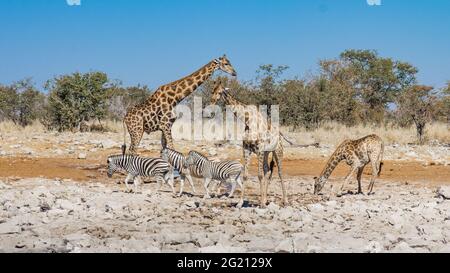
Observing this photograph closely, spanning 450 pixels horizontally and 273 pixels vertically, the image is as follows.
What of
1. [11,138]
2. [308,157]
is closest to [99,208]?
[308,157]

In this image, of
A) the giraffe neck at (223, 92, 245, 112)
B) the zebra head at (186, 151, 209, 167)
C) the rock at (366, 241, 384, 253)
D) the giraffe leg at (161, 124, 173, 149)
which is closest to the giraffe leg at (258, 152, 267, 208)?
the giraffe neck at (223, 92, 245, 112)

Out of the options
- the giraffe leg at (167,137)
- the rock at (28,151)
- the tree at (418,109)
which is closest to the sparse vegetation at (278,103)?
the tree at (418,109)

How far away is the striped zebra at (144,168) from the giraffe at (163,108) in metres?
1.30

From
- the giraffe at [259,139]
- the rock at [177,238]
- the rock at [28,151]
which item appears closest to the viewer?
the rock at [177,238]

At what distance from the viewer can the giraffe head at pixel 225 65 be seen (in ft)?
40.0

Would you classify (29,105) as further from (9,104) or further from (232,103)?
(232,103)

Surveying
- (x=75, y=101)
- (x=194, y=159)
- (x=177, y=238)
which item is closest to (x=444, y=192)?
(x=194, y=159)

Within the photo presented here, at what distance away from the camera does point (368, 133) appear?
21938 millimetres

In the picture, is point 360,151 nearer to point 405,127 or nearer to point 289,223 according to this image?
point 289,223

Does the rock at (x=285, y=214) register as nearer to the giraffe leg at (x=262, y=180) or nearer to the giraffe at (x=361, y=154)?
the giraffe leg at (x=262, y=180)

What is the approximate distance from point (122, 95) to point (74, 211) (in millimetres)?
23201

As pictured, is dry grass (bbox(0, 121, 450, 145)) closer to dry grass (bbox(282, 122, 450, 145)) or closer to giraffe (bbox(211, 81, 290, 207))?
dry grass (bbox(282, 122, 450, 145))

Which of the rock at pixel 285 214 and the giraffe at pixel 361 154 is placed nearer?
the rock at pixel 285 214

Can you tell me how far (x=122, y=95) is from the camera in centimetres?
3102
